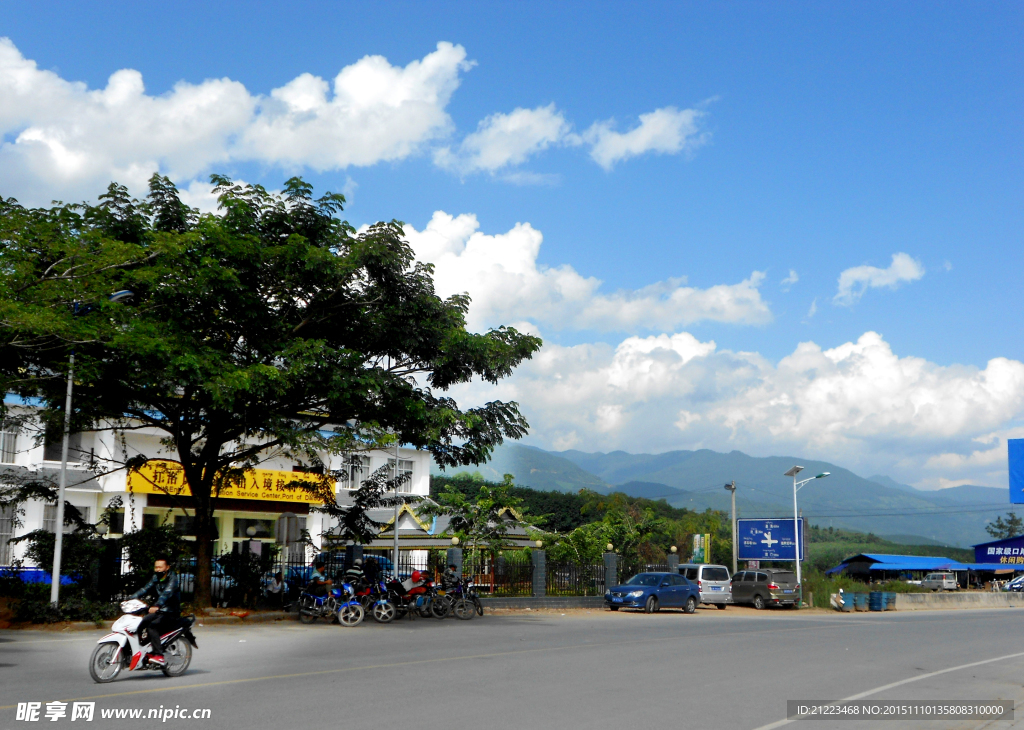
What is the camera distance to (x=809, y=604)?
129 ft

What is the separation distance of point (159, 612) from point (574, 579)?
935 inches

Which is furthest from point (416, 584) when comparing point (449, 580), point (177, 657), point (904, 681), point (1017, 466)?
point (1017, 466)

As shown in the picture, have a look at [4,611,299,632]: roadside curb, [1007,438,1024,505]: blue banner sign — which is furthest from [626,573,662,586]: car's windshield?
[1007,438,1024,505]: blue banner sign

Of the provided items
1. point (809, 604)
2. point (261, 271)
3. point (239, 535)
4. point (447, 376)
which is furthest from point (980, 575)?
point (261, 271)

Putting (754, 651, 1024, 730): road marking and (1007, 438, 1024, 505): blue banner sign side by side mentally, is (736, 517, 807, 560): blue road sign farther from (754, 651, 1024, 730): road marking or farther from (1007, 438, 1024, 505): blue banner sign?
(754, 651, 1024, 730): road marking

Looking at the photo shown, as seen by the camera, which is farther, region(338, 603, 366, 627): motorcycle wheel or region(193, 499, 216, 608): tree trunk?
region(193, 499, 216, 608): tree trunk

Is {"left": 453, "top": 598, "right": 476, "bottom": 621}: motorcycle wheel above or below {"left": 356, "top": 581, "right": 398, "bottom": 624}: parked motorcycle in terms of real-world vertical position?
below

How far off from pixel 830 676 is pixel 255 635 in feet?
37.1

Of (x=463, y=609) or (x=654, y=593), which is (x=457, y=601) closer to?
(x=463, y=609)

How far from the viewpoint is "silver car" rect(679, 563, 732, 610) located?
120 ft

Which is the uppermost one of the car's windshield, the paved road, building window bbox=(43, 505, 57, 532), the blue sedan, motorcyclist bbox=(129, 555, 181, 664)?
building window bbox=(43, 505, 57, 532)

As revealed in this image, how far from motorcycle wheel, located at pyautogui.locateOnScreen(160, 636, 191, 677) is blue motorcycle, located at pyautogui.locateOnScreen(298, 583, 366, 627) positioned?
32.1ft

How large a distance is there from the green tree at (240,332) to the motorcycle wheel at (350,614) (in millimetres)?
3494

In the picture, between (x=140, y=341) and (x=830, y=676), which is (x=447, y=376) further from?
(x=830, y=676)
